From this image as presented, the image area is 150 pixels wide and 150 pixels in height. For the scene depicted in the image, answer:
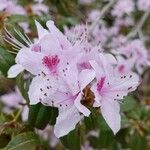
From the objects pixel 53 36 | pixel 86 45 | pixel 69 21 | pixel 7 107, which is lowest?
pixel 7 107

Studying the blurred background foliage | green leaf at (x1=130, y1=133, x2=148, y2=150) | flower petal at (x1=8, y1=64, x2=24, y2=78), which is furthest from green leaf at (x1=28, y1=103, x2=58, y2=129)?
green leaf at (x1=130, y1=133, x2=148, y2=150)

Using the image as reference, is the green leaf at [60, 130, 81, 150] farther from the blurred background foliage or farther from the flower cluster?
the flower cluster

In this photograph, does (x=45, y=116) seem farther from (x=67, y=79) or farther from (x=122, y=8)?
(x=122, y=8)

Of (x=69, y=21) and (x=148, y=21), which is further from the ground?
(x=69, y=21)

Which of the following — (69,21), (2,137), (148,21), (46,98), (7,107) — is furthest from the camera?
(148,21)

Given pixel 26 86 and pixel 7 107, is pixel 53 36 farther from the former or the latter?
pixel 7 107

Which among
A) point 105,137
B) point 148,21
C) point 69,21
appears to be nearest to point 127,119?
point 105,137

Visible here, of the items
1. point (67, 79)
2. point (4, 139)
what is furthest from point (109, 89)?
point (4, 139)
